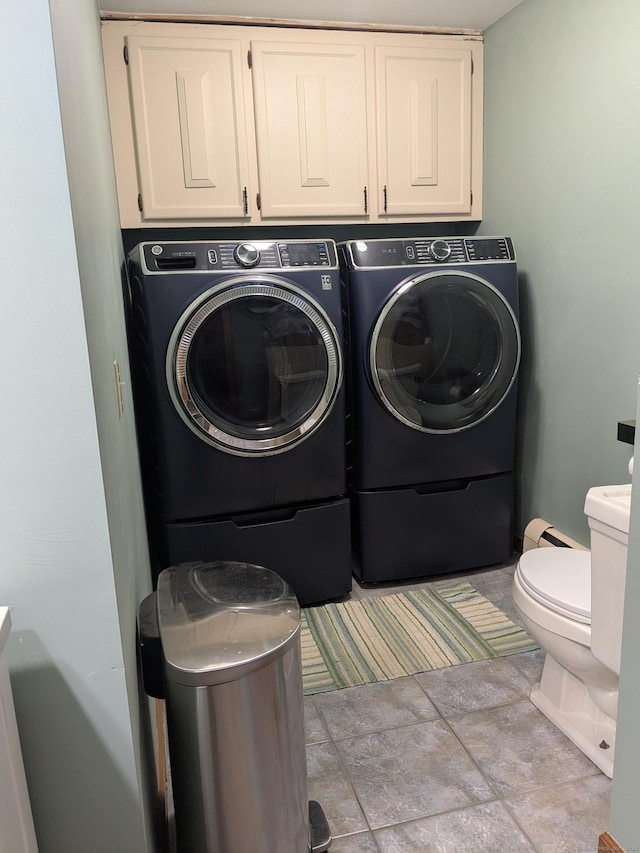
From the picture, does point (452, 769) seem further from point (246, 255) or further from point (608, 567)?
point (246, 255)

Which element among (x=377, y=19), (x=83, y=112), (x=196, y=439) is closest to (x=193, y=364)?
(x=196, y=439)

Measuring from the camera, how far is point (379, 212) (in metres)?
2.79

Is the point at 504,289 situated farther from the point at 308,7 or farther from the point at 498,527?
the point at 308,7

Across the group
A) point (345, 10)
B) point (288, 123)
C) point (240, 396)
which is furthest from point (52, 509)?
point (345, 10)

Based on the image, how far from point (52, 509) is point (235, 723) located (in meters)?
0.51

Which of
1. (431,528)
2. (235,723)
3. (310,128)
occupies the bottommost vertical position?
(431,528)

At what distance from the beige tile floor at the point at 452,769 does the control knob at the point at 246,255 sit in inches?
57.1

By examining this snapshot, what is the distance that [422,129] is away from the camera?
8.95ft

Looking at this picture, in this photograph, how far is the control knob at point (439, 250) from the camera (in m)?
2.42

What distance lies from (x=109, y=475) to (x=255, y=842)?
0.75 m

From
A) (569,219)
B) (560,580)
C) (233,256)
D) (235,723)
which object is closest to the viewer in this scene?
(235,723)

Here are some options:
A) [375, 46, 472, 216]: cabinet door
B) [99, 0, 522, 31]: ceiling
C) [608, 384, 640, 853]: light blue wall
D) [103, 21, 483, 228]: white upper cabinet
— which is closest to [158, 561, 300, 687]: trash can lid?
[608, 384, 640, 853]: light blue wall

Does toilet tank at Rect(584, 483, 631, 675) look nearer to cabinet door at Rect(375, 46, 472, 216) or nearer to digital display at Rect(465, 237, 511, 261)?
digital display at Rect(465, 237, 511, 261)

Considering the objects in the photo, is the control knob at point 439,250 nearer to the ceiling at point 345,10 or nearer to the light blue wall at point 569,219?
the light blue wall at point 569,219
